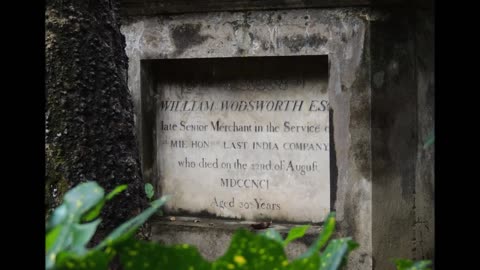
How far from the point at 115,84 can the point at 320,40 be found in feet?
10.3

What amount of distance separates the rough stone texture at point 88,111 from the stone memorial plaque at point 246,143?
329cm

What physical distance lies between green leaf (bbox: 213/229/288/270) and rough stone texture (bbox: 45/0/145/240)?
185 cm

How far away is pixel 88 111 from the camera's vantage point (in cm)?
273

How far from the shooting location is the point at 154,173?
664 cm

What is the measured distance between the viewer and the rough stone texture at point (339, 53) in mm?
5703

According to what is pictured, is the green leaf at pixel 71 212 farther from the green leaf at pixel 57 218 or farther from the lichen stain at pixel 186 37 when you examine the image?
the lichen stain at pixel 186 37

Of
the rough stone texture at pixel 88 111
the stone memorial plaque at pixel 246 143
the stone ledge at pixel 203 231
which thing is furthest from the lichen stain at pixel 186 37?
the rough stone texture at pixel 88 111

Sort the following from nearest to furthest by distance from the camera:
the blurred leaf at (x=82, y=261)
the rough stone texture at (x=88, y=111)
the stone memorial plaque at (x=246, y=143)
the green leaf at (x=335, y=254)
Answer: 1. the blurred leaf at (x=82, y=261)
2. the green leaf at (x=335, y=254)
3. the rough stone texture at (x=88, y=111)
4. the stone memorial plaque at (x=246, y=143)

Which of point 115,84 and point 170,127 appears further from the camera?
point 170,127

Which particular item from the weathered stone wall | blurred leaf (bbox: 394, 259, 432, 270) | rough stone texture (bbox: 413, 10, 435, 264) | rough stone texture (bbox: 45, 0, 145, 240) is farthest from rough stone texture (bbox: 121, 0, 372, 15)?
blurred leaf (bbox: 394, 259, 432, 270)

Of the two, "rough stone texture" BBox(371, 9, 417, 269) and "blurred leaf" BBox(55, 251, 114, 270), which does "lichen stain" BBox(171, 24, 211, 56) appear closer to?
"rough stone texture" BBox(371, 9, 417, 269)

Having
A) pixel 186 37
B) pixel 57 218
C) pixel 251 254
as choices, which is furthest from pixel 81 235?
pixel 186 37
